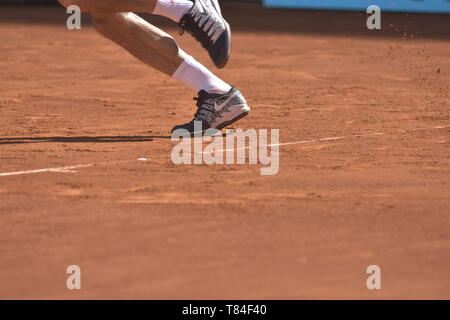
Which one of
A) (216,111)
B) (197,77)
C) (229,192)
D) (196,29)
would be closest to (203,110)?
(216,111)

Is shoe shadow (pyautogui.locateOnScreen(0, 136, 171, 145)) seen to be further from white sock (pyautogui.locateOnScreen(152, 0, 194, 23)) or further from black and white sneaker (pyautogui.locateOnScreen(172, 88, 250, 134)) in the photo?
white sock (pyautogui.locateOnScreen(152, 0, 194, 23))

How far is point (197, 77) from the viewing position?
601 centimetres

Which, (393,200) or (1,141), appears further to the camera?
(1,141)

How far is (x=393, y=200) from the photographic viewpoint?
4.52m

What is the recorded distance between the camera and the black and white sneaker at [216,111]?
5953 millimetres

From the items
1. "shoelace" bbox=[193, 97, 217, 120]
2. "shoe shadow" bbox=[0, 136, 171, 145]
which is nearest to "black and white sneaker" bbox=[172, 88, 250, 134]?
"shoelace" bbox=[193, 97, 217, 120]

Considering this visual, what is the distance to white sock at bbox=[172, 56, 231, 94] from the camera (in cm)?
598

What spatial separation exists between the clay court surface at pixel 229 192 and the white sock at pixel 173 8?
66cm

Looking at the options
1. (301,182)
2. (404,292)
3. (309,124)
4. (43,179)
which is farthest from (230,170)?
(404,292)

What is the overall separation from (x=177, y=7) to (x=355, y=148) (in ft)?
3.86

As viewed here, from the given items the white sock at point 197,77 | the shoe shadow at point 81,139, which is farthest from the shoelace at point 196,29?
the shoe shadow at point 81,139

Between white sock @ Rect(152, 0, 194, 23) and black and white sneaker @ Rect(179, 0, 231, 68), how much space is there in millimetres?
24

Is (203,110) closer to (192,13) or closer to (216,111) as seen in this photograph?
(216,111)
